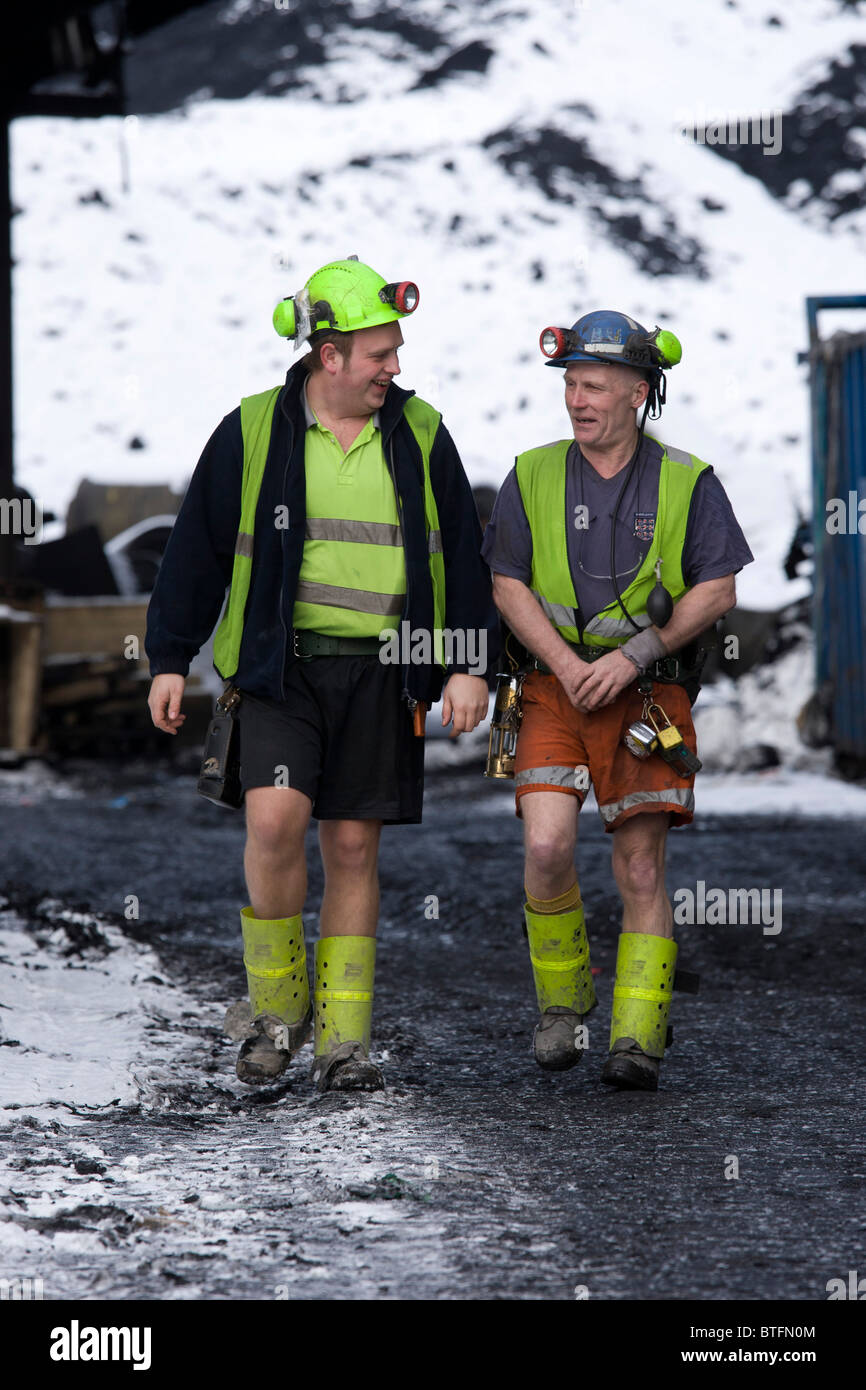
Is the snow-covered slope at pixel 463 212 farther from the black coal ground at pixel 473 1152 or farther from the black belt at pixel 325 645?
the black belt at pixel 325 645

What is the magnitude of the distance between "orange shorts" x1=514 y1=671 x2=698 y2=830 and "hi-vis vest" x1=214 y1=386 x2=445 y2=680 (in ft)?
1.13

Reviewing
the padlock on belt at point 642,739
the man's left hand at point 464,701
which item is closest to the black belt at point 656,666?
the padlock on belt at point 642,739

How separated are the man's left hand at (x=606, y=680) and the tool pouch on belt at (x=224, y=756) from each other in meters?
0.78

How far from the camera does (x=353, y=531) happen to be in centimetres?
379

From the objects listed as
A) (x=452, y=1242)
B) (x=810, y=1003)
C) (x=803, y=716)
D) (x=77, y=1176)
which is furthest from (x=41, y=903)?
(x=803, y=716)

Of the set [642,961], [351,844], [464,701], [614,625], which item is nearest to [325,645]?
[464,701]

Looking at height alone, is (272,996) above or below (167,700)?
below

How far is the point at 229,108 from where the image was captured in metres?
44.9

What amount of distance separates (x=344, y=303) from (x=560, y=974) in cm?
161

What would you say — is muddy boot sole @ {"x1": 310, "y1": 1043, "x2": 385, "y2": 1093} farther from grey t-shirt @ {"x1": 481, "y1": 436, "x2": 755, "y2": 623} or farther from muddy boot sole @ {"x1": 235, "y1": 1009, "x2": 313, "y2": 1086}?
grey t-shirt @ {"x1": 481, "y1": 436, "x2": 755, "y2": 623}

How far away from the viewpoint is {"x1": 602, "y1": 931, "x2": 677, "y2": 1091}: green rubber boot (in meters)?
3.85

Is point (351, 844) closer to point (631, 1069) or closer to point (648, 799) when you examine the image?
point (648, 799)
